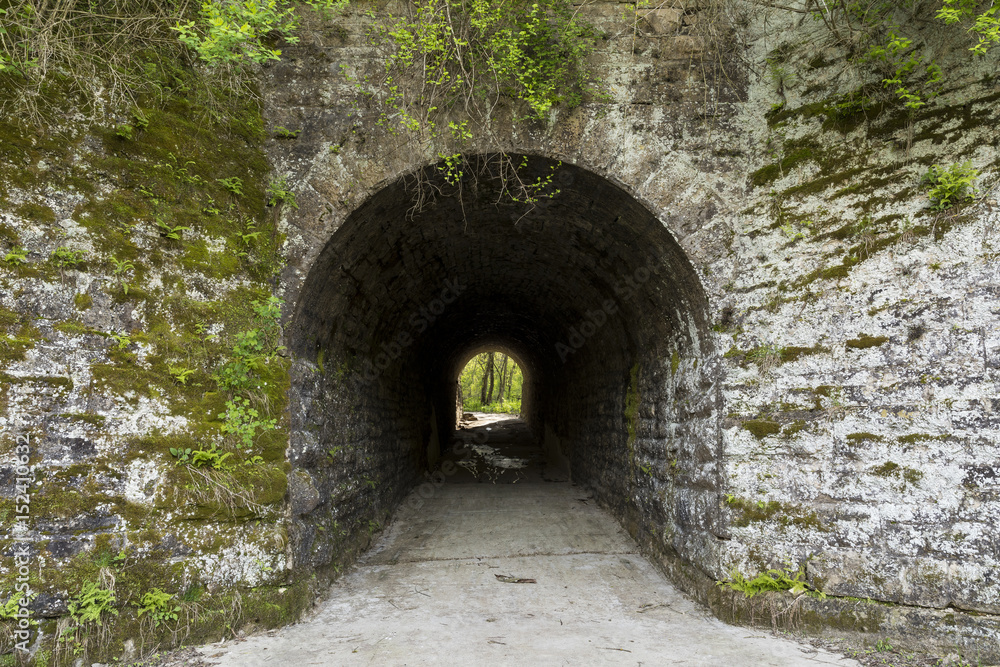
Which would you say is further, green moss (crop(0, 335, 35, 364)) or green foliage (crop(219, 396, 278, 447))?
green foliage (crop(219, 396, 278, 447))

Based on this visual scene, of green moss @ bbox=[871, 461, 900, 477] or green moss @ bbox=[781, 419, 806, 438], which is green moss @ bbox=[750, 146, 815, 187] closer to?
green moss @ bbox=[781, 419, 806, 438]

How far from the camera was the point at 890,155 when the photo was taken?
130 inches

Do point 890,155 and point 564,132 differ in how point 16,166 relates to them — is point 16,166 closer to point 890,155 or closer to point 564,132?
point 564,132

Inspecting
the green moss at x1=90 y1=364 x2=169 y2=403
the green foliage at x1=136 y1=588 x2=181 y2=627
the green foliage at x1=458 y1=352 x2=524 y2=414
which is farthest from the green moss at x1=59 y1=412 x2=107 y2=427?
the green foliage at x1=458 y1=352 x2=524 y2=414

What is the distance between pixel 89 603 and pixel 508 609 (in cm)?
253

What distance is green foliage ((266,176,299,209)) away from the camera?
3.65 metres

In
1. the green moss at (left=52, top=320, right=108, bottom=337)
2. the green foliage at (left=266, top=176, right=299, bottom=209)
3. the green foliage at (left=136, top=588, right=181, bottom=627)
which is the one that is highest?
the green foliage at (left=266, top=176, right=299, bottom=209)

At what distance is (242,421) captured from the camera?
3.35 m

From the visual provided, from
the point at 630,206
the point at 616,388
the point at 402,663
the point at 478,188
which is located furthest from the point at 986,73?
the point at 402,663

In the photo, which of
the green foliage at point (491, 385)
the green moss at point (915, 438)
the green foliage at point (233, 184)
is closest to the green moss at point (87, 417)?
the green foliage at point (233, 184)

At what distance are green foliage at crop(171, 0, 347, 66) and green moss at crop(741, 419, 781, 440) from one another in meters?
3.83

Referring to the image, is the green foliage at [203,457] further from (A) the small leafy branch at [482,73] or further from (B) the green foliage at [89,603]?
(A) the small leafy branch at [482,73]

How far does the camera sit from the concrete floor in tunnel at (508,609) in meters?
3.01

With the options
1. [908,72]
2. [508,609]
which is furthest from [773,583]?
[908,72]
